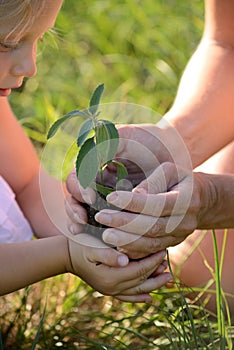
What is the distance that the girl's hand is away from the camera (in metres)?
1.27

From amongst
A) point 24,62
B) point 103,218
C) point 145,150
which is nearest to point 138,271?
point 103,218

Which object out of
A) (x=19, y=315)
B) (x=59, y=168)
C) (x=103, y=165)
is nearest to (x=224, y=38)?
(x=59, y=168)

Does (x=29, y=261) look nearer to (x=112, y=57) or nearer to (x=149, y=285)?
(x=149, y=285)

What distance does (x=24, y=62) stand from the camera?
133 centimetres

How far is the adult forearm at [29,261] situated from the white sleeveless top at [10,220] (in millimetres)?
249

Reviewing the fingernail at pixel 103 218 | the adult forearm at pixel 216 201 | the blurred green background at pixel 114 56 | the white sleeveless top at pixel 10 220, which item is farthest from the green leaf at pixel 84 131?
the blurred green background at pixel 114 56

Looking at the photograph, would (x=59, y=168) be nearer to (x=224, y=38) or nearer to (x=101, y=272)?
(x=224, y=38)

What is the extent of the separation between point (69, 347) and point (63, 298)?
0.70ft

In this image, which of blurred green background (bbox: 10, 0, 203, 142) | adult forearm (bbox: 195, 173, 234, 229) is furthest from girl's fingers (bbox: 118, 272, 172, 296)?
blurred green background (bbox: 10, 0, 203, 142)

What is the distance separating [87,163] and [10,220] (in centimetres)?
49

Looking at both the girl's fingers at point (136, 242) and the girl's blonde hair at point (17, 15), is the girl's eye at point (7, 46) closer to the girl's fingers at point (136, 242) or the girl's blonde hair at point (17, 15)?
the girl's blonde hair at point (17, 15)

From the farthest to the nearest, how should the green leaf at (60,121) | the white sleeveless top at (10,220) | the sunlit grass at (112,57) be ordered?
the sunlit grass at (112,57) → the white sleeveless top at (10,220) → the green leaf at (60,121)

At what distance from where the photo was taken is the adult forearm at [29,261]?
133 cm

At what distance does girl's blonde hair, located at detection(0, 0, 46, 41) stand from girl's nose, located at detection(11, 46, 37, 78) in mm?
40
